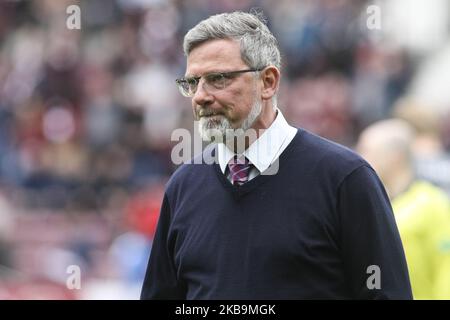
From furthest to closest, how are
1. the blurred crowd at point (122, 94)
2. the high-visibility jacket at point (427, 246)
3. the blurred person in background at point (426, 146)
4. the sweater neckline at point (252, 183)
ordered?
the blurred crowd at point (122, 94) < the blurred person in background at point (426, 146) < the high-visibility jacket at point (427, 246) < the sweater neckline at point (252, 183)

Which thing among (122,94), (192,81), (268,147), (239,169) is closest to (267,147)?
(268,147)

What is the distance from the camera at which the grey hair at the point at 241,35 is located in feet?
11.7

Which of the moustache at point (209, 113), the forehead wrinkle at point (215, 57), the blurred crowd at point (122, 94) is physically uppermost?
the blurred crowd at point (122, 94)

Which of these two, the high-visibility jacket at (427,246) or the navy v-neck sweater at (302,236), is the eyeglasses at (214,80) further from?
the high-visibility jacket at (427,246)

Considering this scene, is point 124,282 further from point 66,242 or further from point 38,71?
point 38,71

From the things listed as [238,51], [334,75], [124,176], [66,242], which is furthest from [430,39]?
[238,51]

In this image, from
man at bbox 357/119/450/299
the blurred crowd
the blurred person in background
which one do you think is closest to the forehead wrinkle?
man at bbox 357/119/450/299

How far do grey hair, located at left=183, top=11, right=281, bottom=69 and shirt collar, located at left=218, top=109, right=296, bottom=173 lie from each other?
217mm

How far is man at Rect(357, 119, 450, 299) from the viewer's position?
205 inches

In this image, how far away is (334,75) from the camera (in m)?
12.9

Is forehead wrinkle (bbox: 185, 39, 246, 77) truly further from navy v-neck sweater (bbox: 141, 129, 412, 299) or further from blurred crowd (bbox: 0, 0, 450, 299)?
blurred crowd (bbox: 0, 0, 450, 299)

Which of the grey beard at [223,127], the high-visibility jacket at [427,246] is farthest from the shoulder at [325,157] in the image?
the high-visibility jacket at [427,246]

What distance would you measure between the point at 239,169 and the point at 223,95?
10.1 inches

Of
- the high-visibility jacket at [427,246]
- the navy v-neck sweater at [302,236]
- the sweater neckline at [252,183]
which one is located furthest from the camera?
the high-visibility jacket at [427,246]
